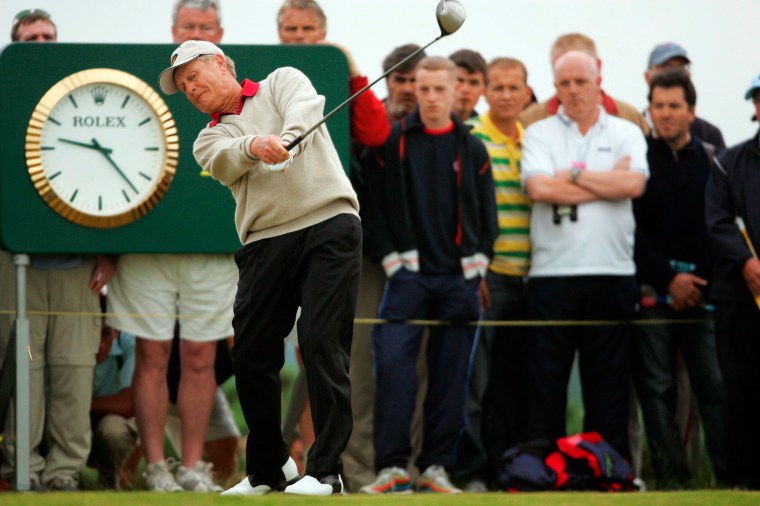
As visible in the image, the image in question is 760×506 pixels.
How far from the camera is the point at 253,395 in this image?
574cm

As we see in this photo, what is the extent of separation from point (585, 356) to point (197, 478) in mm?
2200

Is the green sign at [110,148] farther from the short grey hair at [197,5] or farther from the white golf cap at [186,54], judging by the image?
the white golf cap at [186,54]

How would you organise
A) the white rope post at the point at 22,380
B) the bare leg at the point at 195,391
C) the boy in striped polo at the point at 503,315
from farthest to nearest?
the boy in striped polo at the point at 503,315
the bare leg at the point at 195,391
the white rope post at the point at 22,380

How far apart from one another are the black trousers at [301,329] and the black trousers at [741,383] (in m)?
2.67

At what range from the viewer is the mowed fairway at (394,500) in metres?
5.20

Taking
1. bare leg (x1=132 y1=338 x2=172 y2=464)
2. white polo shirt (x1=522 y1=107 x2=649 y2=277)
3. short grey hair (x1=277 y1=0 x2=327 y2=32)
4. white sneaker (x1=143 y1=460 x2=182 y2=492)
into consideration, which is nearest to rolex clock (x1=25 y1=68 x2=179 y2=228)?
bare leg (x1=132 y1=338 x2=172 y2=464)

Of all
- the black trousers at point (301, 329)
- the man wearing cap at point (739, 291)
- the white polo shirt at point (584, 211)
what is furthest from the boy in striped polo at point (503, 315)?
the black trousers at point (301, 329)

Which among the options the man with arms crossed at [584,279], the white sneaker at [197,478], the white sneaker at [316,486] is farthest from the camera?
the man with arms crossed at [584,279]

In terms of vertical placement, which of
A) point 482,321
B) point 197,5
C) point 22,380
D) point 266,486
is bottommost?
point 266,486

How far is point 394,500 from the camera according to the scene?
17.6 feet

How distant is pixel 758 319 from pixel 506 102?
6.22 ft

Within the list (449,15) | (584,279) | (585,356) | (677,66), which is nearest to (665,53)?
(677,66)

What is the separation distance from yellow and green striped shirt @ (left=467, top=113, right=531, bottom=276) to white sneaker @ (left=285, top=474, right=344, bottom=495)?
9.16 ft

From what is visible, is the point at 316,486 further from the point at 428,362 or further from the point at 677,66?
the point at 677,66
